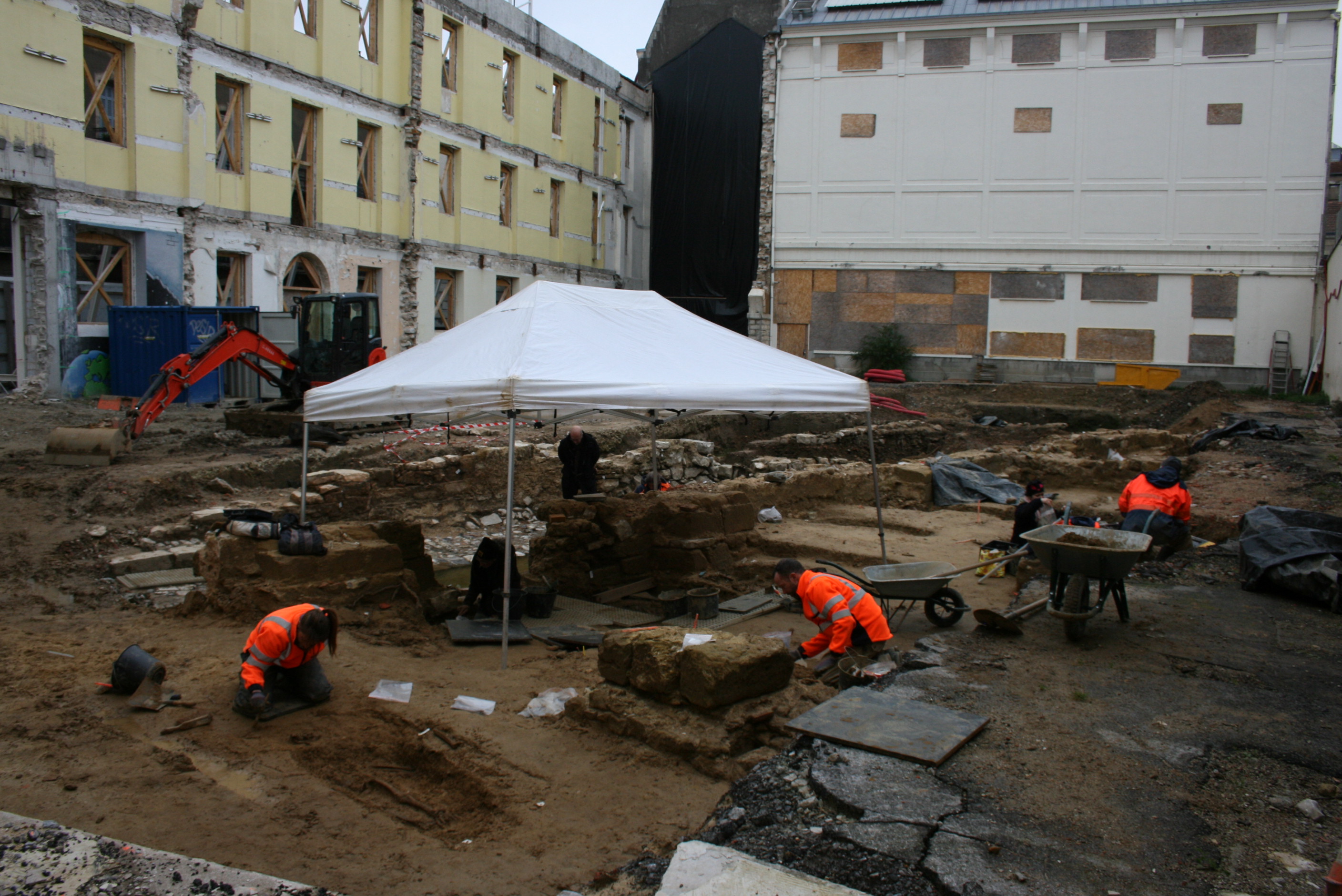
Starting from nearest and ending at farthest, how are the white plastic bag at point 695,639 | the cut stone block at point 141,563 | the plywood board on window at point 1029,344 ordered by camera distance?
the white plastic bag at point 695,639 → the cut stone block at point 141,563 → the plywood board on window at point 1029,344

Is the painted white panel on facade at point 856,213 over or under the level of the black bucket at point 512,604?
over

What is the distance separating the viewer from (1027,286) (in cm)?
2473

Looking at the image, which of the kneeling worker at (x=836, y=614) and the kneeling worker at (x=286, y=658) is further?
the kneeling worker at (x=836, y=614)

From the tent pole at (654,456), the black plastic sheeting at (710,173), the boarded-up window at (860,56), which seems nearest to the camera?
the tent pole at (654,456)

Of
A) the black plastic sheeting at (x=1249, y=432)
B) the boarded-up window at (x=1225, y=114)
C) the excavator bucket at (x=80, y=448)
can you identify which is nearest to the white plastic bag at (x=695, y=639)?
the excavator bucket at (x=80, y=448)

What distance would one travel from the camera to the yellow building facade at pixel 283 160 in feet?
50.4

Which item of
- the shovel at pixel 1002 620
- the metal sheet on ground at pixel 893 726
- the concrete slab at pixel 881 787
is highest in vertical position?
the shovel at pixel 1002 620

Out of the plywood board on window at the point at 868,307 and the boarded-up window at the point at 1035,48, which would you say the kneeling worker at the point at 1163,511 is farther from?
the boarded-up window at the point at 1035,48

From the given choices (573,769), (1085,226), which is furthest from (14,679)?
(1085,226)

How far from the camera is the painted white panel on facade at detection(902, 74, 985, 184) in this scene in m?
24.9

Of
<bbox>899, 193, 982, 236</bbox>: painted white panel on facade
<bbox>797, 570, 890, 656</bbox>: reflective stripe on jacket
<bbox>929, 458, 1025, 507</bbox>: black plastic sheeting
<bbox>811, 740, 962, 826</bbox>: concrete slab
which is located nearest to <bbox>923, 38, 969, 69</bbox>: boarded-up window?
<bbox>899, 193, 982, 236</bbox>: painted white panel on facade

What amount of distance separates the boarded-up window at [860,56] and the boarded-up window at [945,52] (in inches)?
51.9

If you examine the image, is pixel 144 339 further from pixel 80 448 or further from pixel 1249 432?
pixel 1249 432

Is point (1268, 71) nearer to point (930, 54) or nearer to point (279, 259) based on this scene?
point (930, 54)
